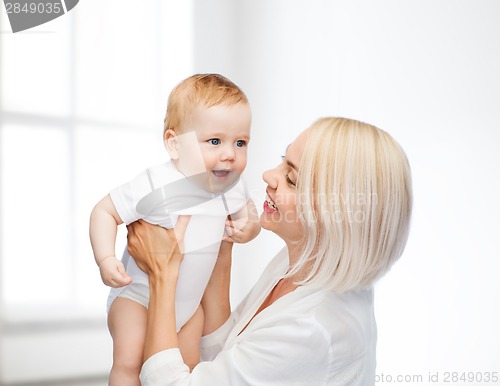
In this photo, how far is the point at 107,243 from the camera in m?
1.28

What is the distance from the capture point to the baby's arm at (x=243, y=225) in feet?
4.61

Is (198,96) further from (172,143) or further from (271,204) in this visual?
(271,204)

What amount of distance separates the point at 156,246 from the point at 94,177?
121 cm

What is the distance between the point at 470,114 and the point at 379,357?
0.92m

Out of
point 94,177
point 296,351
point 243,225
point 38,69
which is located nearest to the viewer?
point 296,351

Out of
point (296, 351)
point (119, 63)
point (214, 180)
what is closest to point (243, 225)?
point (214, 180)

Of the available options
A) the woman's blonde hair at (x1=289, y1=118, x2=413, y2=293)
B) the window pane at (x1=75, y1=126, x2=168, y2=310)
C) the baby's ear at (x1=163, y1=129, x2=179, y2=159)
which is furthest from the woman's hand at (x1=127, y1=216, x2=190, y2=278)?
the window pane at (x1=75, y1=126, x2=168, y2=310)

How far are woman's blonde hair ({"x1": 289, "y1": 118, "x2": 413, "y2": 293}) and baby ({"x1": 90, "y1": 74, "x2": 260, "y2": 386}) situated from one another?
0.68ft

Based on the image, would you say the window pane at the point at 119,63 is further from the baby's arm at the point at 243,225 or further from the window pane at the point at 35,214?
the baby's arm at the point at 243,225

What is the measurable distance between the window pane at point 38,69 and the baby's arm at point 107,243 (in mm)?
1170

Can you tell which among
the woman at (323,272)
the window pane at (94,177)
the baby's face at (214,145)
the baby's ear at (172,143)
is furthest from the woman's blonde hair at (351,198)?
the window pane at (94,177)

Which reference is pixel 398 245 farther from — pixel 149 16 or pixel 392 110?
Result: pixel 149 16

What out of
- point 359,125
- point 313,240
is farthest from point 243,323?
point 359,125

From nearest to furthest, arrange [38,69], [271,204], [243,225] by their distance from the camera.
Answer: [271,204], [243,225], [38,69]
